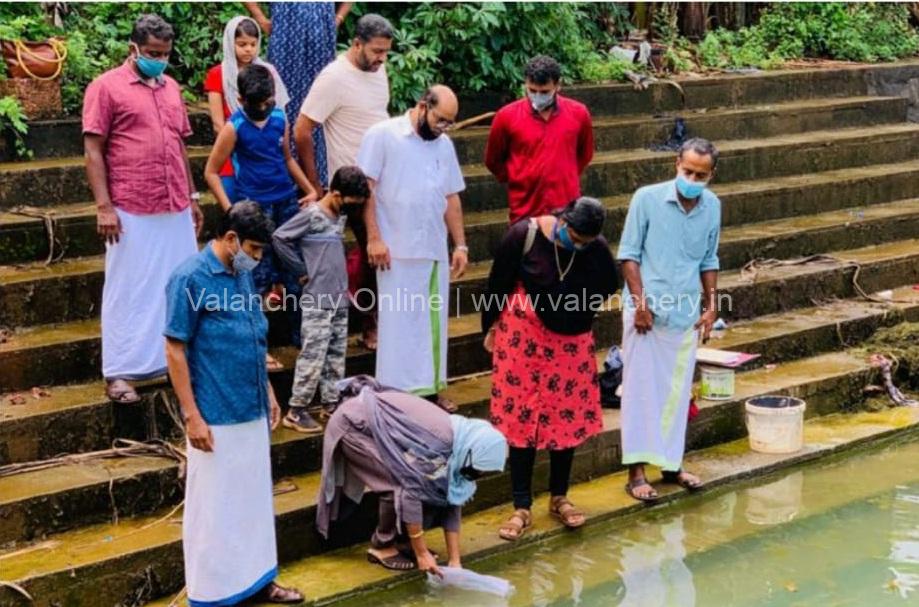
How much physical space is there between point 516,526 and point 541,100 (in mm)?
2226

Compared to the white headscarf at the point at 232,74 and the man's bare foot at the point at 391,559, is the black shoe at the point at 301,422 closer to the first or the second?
the man's bare foot at the point at 391,559

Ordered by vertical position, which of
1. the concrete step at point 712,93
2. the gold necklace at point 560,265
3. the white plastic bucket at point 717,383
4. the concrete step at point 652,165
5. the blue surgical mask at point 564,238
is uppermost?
the concrete step at point 712,93

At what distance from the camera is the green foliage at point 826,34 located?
12.9 metres

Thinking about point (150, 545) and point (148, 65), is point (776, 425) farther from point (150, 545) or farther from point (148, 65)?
point (148, 65)

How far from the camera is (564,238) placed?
632 centimetres

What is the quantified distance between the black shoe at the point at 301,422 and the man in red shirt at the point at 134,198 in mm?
676

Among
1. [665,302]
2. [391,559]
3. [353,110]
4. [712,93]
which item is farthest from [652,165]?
[391,559]

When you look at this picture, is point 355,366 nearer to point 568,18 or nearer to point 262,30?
point 262,30

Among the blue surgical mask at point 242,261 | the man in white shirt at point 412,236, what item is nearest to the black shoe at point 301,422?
the man in white shirt at point 412,236

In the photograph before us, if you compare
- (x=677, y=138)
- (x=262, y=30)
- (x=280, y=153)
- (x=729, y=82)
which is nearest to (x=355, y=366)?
(x=280, y=153)

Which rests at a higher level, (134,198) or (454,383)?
(134,198)

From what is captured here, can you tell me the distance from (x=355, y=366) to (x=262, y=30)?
247cm

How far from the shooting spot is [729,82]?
37.2 ft

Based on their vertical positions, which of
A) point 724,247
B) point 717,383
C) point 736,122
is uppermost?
point 736,122
